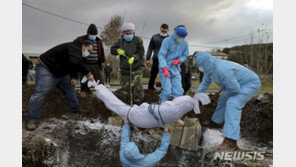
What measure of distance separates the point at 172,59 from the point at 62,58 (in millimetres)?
2014

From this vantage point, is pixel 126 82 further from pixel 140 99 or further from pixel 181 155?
pixel 181 155

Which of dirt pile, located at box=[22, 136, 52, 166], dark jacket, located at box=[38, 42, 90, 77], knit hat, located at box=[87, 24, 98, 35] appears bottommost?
dirt pile, located at box=[22, 136, 52, 166]

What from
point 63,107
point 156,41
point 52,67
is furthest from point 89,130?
point 156,41

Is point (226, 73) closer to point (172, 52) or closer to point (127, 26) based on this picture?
point (172, 52)

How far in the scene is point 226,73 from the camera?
2863mm

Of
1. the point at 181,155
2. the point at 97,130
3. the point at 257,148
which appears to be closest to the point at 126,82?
the point at 97,130

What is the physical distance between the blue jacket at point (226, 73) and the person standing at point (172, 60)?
2.69ft

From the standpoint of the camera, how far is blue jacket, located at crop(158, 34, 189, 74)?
12.7 ft

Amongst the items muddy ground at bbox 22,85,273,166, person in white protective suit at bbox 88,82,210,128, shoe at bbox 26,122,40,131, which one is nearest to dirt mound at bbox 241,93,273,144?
muddy ground at bbox 22,85,273,166

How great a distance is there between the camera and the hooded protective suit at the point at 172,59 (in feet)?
12.5

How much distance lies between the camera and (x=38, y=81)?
3412 millimetres

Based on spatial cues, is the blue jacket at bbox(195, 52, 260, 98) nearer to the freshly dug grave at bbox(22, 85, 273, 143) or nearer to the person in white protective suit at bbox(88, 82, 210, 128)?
the person in white protective suit at bbox(88, 82, 210, 128)

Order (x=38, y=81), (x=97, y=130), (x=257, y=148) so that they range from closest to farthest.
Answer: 1. (x=257, y=148)
2. (x=38, y=81)
3. (x=97, y=130)

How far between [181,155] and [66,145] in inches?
77.0
